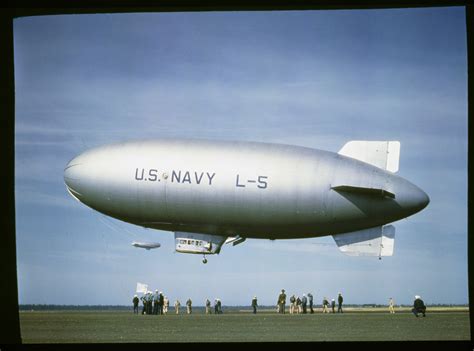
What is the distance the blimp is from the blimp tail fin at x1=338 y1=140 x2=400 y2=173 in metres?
0.02

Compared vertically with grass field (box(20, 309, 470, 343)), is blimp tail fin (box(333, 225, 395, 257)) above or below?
above

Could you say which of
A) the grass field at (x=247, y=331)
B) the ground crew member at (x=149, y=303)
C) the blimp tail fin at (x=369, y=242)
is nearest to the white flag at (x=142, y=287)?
the grass field at (x=247, y=331)

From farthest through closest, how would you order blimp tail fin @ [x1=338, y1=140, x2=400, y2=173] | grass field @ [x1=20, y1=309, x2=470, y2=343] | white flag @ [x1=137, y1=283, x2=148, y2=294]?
1. blimp tail fin @ [x1=338, y1=140, x2=400, y2=173]
2. white flag @ [x1=137, y1=283, x2=148, y2=294]
3. grass field @ [x1=20, y1=309, x2=470, y2=343]

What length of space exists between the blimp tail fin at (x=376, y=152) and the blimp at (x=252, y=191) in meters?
0.02

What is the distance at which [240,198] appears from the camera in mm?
18625

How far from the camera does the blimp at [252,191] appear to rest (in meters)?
18.3

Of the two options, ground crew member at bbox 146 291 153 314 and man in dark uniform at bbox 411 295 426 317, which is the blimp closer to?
man in dark uniform at bbox 411 295 426 317

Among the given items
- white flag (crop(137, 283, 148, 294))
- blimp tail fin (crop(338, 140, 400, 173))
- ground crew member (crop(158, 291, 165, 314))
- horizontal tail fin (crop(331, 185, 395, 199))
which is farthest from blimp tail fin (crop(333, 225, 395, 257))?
ground crew member (crop(158, 291, 165, 314))

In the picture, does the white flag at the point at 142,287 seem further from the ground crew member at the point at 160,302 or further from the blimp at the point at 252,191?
the ground crew member at the point at 160,302

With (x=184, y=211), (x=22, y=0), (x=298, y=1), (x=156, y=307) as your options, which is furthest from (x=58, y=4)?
(x=156, y=307)

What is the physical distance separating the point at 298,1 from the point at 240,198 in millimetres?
5326

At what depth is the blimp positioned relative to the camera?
60.1ft

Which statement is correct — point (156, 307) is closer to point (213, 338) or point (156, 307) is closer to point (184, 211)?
point (184, 211)

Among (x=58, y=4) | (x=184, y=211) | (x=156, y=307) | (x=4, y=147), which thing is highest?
(x=58, y=4)
